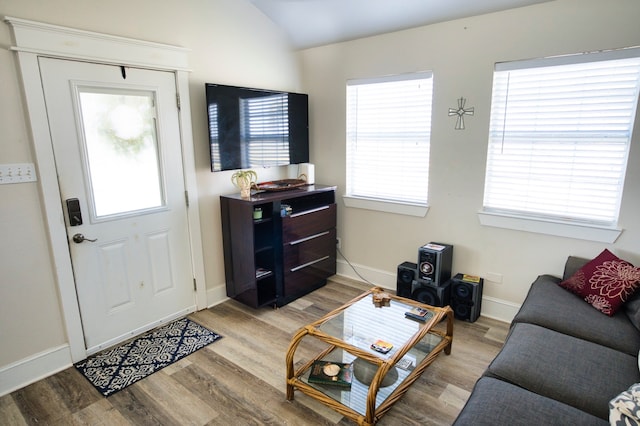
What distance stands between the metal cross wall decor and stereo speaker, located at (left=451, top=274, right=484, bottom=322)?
1.29 meters

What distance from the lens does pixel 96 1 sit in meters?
2.36

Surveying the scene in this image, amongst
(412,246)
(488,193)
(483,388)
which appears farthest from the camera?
(412,246)

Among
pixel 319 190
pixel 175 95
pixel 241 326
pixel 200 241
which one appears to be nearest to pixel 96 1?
pixel 175 95

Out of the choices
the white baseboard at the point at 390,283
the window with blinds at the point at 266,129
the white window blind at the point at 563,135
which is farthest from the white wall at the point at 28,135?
the white window blind at the point at 563,135

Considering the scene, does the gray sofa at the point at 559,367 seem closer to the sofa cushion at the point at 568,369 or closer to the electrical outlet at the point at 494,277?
the sofa cushion at the point at 568,369

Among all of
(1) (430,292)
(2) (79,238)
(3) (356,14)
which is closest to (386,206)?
(1) (430,292)

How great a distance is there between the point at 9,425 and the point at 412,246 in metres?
3.14

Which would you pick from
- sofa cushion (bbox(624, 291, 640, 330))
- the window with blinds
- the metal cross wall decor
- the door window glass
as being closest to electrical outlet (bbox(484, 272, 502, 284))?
sofa cushion (bbox(624, 291, 640, 330))

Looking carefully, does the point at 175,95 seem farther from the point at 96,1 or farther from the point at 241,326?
the point at 241,326

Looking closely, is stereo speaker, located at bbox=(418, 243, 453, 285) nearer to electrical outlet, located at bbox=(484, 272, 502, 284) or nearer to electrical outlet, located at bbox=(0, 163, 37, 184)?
electrical outlet, located at bbox=(484, 272, 502, 284)

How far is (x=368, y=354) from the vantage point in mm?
1909

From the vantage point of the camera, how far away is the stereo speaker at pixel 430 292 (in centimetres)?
298

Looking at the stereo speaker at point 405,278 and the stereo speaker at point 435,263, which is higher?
the stereo speaker at point 435,263

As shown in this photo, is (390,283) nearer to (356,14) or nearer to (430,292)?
(430,292)
